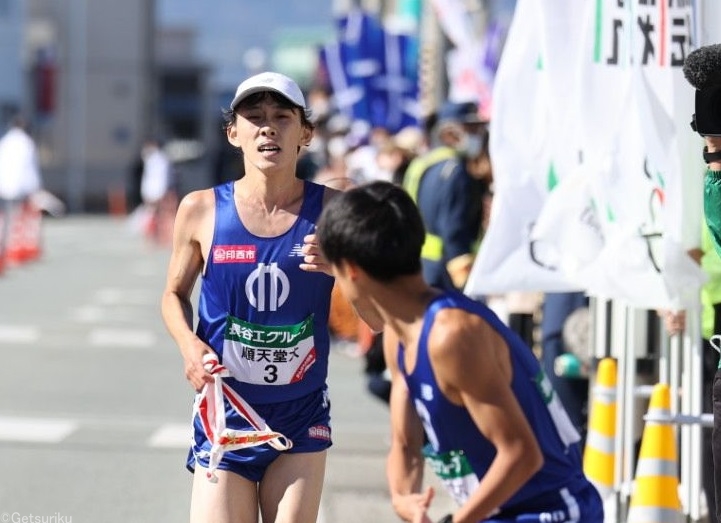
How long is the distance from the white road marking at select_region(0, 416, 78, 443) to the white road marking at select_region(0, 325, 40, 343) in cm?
493

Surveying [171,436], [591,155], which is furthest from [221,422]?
[171,436]

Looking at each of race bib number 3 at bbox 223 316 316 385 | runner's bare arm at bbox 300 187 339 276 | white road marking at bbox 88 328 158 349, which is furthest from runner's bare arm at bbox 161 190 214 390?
white road marking at bbox 88 328 158 349

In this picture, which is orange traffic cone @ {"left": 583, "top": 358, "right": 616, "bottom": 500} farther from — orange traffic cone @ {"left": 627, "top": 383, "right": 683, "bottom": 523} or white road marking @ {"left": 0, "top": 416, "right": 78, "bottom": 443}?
white road marking @ {"left": 0, "top": 416, "right": 78, "bottom": 443}

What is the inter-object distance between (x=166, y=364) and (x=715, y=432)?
9.85 m

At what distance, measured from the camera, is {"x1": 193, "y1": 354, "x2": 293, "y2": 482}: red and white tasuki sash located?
5246 mm

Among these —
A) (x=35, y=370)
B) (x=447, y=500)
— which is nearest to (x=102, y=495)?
(x=447, y=500)

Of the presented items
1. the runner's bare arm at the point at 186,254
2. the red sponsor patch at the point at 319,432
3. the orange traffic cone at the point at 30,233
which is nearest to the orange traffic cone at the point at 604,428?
the red sponsor patch at the point at 319,432

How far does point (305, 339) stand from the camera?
17.8 feet

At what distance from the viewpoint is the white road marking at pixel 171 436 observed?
10.7m

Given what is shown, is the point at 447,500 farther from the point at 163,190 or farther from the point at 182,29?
the point at 182,29

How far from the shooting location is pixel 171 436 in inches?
436

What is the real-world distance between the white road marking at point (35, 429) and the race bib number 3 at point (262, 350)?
558cm

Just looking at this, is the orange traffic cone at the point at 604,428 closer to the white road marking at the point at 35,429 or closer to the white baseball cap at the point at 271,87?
the white baseball cap at the point at 271,87
